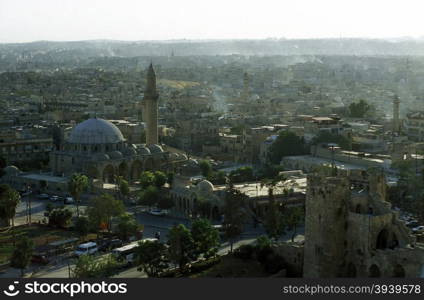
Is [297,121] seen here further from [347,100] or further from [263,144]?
[347,100]

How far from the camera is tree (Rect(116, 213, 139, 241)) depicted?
817 inches

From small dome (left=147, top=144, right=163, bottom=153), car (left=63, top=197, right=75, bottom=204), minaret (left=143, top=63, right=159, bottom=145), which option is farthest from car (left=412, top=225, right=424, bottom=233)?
minaret (left=143, top=63, right=159, bottom=145)

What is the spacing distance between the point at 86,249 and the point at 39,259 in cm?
120

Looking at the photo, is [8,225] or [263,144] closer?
[8,225]

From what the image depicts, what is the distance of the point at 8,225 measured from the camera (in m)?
23.1

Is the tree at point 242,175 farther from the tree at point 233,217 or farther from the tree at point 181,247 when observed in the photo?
the tree at point 181,247

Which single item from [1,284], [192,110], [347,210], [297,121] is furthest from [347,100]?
[1,284]

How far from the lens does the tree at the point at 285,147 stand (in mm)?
33219

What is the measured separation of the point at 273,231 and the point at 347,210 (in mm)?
4245

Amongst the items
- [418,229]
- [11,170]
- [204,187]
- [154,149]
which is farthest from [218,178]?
[418,229]

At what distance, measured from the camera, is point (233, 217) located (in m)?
20.0

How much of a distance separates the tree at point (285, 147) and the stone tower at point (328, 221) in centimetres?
1762

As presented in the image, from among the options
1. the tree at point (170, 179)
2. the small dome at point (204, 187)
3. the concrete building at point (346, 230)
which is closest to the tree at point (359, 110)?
the tree at point (170, 179)

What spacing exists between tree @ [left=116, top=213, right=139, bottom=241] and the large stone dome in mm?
10459
